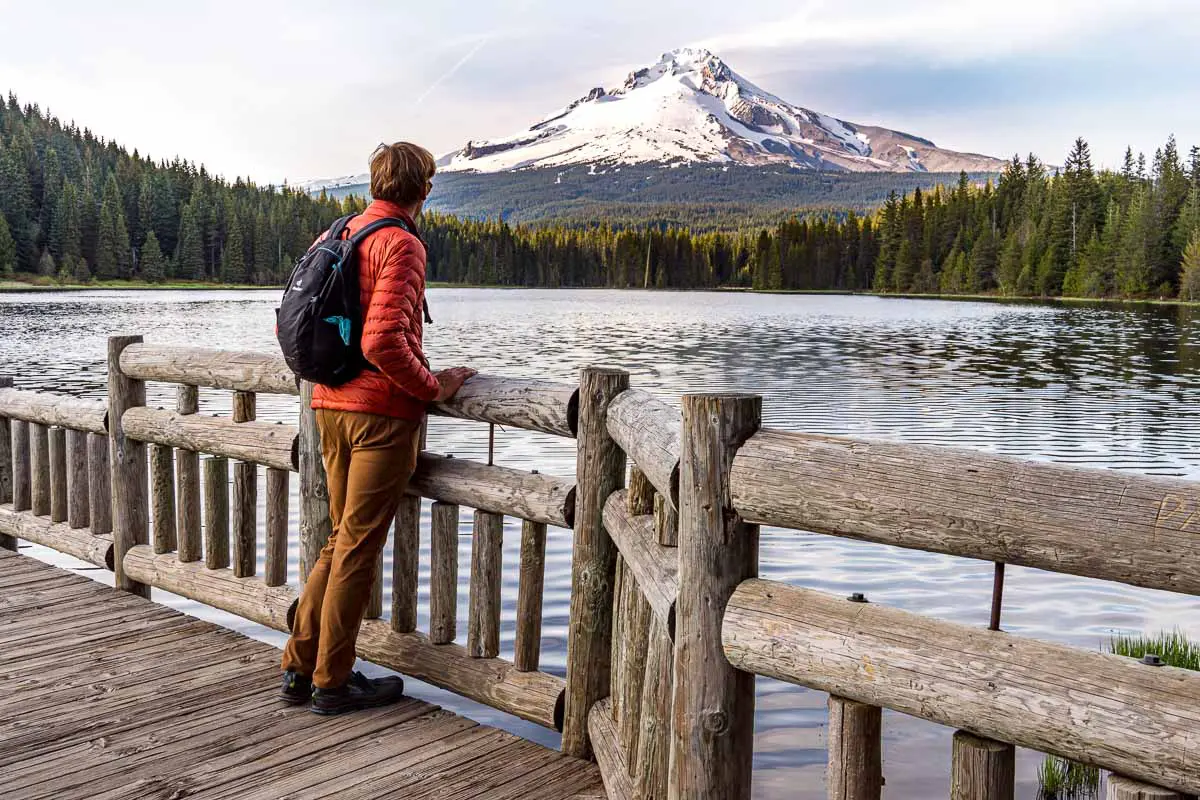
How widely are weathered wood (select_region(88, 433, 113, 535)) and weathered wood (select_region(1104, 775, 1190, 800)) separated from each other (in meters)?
5.81

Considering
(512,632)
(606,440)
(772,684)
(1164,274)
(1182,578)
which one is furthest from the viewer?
(1164,274)

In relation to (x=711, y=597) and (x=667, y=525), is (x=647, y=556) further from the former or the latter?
(x=711, y=597)

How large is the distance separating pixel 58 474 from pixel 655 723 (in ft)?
16.6

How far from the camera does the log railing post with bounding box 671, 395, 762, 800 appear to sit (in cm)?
263

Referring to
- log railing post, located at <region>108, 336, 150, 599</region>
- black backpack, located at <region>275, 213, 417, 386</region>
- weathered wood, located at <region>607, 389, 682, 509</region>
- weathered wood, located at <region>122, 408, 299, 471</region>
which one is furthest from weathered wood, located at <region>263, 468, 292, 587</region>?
weathered wood, located at <region>607, 389, 682, 509</region>

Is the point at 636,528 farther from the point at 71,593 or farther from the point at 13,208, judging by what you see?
the point at 13,208

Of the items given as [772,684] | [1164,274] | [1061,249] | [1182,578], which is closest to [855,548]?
[772,684]

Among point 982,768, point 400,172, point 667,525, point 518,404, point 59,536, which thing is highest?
point 400,172

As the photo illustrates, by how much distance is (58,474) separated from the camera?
6973mm

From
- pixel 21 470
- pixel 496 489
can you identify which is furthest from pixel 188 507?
pixel 496 489

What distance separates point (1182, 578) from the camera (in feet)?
6.04

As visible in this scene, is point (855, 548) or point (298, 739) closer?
point (298, 739)

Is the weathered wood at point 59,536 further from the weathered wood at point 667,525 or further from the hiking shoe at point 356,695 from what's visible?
the weathered wood at point 667,525

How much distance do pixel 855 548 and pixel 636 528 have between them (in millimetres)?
8451
